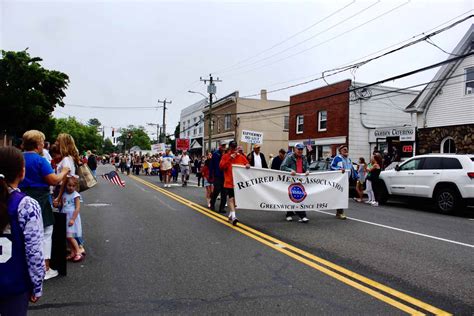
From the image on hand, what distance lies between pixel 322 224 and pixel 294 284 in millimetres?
4409

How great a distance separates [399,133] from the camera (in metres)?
22.0

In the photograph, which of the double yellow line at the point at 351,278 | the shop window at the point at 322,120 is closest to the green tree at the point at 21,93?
the shop window at the point at 322,120

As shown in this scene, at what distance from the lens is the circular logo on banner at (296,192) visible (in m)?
9.37

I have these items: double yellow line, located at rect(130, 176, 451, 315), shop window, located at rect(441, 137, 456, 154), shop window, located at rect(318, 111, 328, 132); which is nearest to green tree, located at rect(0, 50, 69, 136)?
shop window, located at rect(318, 111, 328, 132)

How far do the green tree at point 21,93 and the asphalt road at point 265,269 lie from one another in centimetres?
2126

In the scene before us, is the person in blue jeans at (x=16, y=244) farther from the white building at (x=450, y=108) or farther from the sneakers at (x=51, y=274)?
the white building at (x=450, y=108)

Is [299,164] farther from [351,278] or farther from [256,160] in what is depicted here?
[351,278]

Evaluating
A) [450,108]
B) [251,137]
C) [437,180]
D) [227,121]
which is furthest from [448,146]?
[227,121]

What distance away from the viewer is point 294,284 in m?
4.89

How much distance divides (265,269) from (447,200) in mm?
8652

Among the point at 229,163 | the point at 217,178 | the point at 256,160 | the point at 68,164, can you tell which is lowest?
the point at 217,178

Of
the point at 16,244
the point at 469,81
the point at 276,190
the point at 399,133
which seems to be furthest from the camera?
the point at 399,133

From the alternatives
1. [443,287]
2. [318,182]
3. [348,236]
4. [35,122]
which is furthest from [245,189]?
[35,122]

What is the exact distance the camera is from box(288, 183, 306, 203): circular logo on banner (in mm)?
9367
